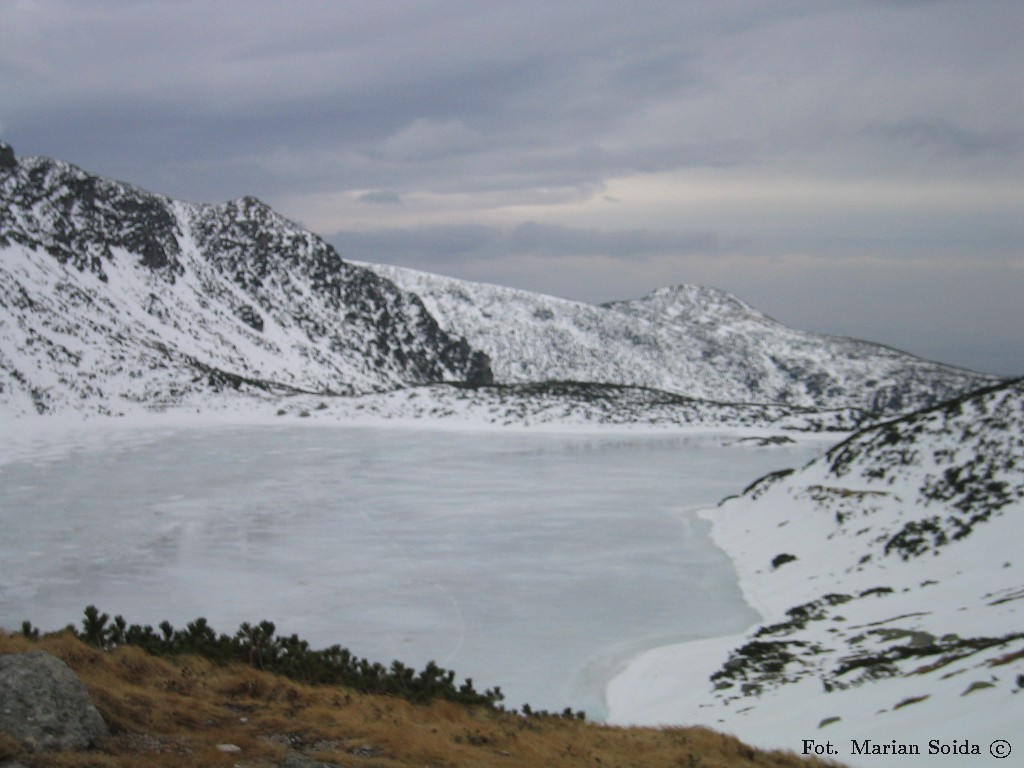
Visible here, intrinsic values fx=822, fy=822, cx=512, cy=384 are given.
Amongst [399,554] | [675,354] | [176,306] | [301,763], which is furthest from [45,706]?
[675,354]

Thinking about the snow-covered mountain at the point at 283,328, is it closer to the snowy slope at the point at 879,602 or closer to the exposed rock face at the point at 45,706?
the snowy slope at the point at 879,602

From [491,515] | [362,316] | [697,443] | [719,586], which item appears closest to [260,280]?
[362,316]

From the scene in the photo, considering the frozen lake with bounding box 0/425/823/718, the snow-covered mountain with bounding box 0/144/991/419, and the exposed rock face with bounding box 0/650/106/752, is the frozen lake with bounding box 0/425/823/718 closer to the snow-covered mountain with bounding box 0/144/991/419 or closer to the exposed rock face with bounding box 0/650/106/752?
the exposed rock face with bounding box 0/650/106/752

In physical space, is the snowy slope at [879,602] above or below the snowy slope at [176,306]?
below

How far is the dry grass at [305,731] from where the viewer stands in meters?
6.27

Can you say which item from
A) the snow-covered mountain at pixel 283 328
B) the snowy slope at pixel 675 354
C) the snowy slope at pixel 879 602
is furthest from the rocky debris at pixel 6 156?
the snowy slope at pixel 879 602

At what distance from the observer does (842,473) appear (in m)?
20.4

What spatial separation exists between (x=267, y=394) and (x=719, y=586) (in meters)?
48.1

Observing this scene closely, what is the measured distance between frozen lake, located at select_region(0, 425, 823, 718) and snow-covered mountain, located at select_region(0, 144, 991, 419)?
2751 centimetres

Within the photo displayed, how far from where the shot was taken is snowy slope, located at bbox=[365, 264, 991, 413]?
11962 cm

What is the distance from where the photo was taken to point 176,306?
81.4 metres

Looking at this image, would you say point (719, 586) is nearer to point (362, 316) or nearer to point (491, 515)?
point (491, 515)

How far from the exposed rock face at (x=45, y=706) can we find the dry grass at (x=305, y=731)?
19 centimetres

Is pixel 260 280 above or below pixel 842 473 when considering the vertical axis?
above
